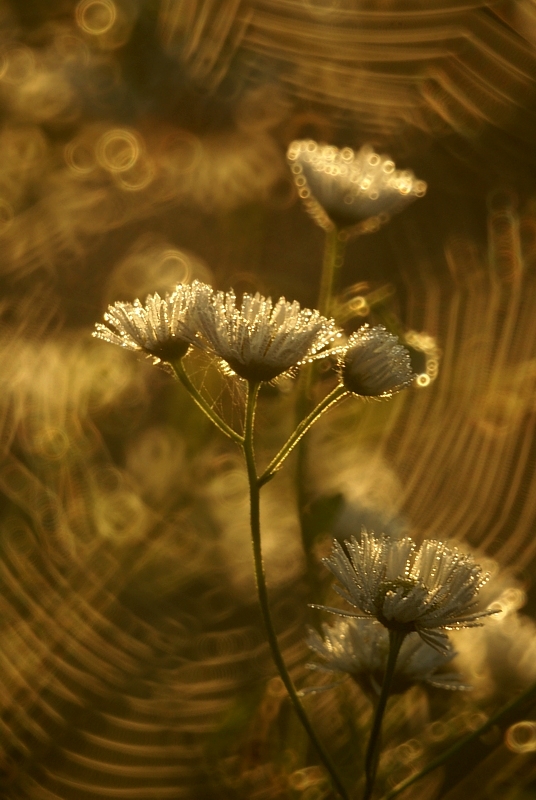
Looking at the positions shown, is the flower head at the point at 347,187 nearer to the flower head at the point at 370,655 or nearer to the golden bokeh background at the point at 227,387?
the golden bokeh background at the point at 227,387

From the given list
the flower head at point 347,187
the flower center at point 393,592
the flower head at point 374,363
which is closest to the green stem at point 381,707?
the flower center at point 393,592

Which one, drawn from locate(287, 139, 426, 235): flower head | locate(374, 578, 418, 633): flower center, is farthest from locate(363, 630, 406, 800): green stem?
locate(287, 139, 426, 235): flower head

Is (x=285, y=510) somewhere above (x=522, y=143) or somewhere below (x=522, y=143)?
below

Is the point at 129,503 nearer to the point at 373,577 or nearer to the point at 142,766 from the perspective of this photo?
the point at 142,766

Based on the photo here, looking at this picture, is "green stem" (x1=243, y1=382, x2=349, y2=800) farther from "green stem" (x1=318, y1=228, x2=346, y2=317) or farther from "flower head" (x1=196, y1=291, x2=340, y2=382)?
"green stem" (x1=318, y1=228, x2=346, y2=317)

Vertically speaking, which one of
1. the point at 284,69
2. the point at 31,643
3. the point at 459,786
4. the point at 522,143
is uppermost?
the point at 284,69

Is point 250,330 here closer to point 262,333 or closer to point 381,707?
point 262,333

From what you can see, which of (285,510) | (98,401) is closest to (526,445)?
(285,510)
